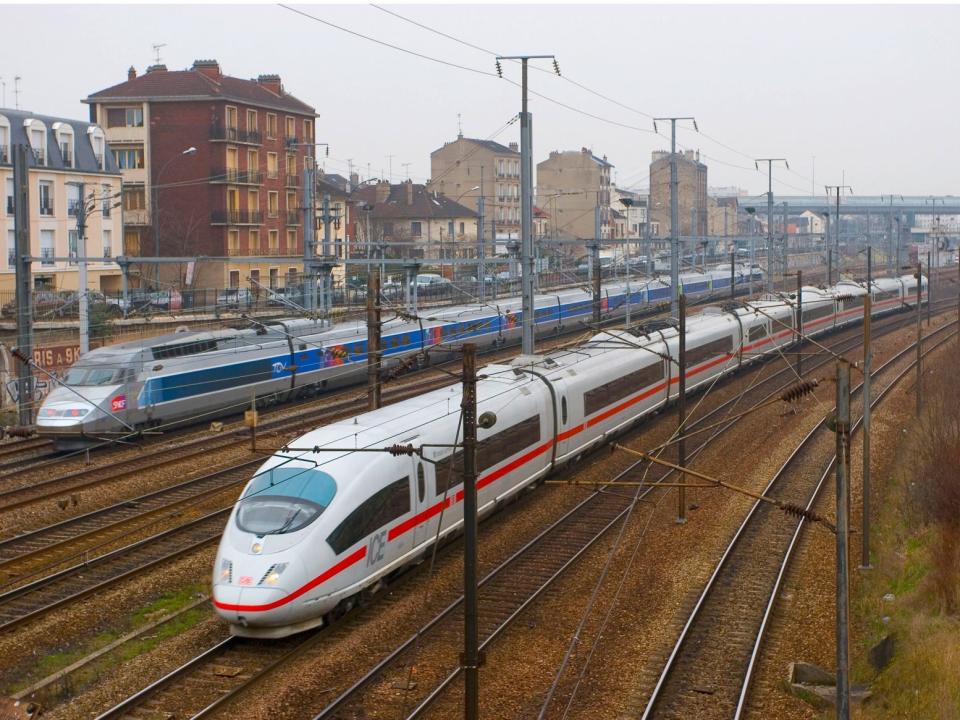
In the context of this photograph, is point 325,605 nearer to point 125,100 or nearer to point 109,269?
point 109,269

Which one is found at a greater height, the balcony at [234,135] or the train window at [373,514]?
the balcony at [234,135]

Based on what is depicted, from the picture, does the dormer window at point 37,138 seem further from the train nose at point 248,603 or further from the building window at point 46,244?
the train nose at point 248,603

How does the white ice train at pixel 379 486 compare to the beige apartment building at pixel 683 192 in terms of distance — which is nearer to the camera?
the white ice train at pixel 379 486

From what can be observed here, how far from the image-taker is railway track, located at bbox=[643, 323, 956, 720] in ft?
43.1

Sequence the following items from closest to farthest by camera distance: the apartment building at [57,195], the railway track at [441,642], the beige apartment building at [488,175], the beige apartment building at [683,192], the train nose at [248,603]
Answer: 1. the railway track at [441,642]
2. the train nose at [248,603]
3. the apartment building at [57,195]
4. the beige apartment building at [488,175]
5. the beige apartment building at [683,192]

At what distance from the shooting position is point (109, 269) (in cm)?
5334

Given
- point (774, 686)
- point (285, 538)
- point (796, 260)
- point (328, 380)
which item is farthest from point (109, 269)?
point (796, 260)

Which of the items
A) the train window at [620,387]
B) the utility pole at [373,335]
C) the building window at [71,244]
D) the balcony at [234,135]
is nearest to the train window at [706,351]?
the train window at [620,387]

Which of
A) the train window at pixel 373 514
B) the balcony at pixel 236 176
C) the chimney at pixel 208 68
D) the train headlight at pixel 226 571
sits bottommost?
the train headlight at pixel 226 571

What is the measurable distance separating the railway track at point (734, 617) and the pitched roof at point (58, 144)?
36.3 meters

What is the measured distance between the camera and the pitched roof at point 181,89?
6109 centimetres

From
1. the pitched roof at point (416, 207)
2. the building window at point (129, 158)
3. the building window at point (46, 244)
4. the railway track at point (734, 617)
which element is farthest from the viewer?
the pitched roof at point (416, 207)

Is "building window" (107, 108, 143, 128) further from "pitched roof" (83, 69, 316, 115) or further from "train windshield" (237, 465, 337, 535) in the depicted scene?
"train windshield" (237, 465, 337, 535)

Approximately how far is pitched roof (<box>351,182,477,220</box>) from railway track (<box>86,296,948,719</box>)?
69535mm
